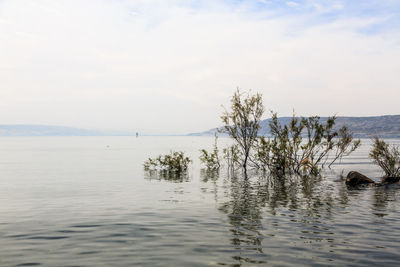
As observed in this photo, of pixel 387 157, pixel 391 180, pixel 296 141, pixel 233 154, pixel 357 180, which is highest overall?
pixel 296 141

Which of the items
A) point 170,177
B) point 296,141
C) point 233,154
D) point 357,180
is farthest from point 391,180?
point 170,177

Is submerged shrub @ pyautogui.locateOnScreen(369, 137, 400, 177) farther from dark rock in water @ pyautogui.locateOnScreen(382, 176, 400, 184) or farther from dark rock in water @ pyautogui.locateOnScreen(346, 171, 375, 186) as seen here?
dark rock in water @ pyautogui.locateOnScreen(346, 171, 375, 186)

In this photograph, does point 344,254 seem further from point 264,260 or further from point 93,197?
point 93,197

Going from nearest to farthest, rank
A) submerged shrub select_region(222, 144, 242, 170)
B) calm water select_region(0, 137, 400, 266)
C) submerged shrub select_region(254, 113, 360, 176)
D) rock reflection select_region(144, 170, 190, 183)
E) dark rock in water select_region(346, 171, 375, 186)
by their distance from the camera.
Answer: calm water select_region(0, 137, 400, 266) < dark rock in water select_region(346, 171, 375, 186) < rock reflection select_region(144, 170, 190, 183) < submerged shrub select_region(254, 113, 360, 176) < submerged shrub select_region(222, 144, 242, 170)

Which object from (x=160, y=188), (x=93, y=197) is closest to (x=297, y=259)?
(x=93, y=197)

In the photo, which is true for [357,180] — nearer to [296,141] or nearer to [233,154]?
[296,141]

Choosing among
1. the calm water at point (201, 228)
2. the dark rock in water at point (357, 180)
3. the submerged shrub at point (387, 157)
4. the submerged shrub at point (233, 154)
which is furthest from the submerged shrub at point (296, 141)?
the calm water at point (201, 228)

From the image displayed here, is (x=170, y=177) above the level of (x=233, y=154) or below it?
below

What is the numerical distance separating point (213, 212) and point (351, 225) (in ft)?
19.4

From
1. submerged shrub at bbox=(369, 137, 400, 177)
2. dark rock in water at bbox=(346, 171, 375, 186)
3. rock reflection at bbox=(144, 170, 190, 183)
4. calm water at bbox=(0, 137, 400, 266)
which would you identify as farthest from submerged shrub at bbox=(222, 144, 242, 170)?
calm water at bbox=(0, 137, 400, 266)

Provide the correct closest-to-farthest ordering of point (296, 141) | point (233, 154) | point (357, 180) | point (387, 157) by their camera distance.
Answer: point (357, 180)
point (387, 157)
point (296, 141)
point (233, 154)

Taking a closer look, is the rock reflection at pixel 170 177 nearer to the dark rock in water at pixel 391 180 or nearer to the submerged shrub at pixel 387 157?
the dark rock in water at pixel 391 180

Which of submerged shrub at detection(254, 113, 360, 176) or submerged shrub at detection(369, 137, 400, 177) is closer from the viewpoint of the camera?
submerged shrub at detection(369, 137, 400, 177)

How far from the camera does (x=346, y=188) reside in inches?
1009
